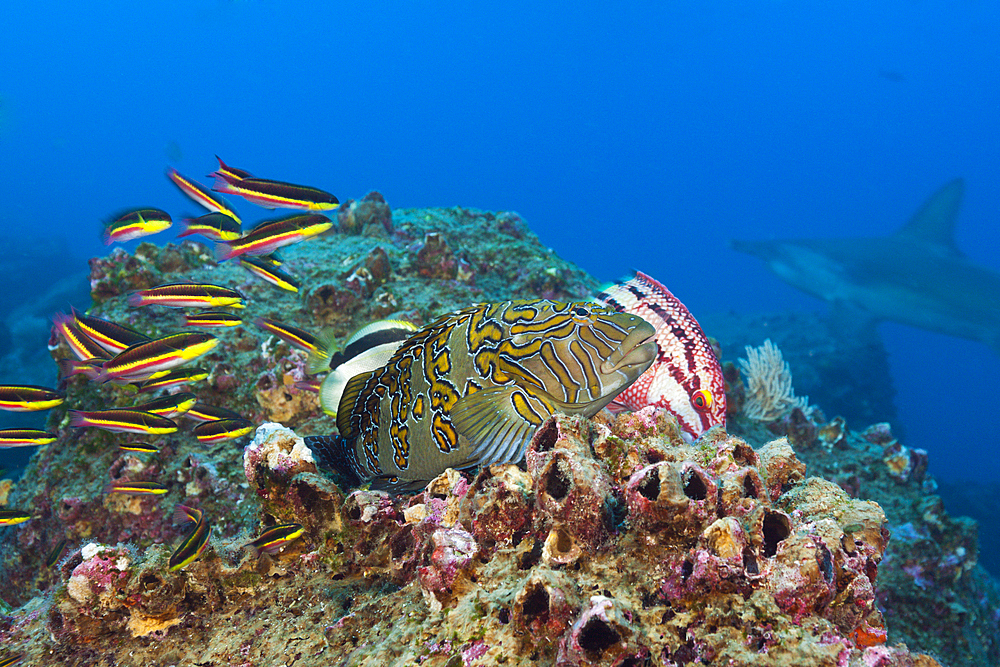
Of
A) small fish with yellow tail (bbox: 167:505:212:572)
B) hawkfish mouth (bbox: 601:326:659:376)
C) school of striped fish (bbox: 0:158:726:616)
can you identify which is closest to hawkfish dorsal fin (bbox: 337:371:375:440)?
school of striped fish (bbox: 0:158:726:616)

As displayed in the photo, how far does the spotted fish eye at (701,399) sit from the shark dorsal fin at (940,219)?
27288 mm

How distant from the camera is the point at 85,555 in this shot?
1.93 meters

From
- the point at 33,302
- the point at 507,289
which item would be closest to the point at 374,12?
the point at 33,302

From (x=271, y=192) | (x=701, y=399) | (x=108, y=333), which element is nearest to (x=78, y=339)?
(x=108, y=333)

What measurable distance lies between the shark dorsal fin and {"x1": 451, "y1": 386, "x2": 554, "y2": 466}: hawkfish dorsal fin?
96.3ft

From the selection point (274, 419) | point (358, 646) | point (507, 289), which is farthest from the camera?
point (507, 289)

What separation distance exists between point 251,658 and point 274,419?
3.32 m

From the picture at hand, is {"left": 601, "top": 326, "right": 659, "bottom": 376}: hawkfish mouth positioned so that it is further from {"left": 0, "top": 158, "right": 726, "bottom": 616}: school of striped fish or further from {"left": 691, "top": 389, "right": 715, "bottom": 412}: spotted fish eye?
{"left": 691, "top": 389, "right": 715, "bottom": 412}: spotted fish eye

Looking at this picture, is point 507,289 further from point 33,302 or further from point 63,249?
point 63,249

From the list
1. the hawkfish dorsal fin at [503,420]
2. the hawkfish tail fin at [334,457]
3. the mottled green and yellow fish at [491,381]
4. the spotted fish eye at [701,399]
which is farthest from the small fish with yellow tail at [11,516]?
the spotted fish eye at [701,399]

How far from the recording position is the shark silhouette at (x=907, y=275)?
20031mm

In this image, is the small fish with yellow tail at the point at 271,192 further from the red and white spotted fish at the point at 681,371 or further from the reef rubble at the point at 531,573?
the red and white spotted fish at the point at 681,371

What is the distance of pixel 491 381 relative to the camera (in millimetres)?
2121

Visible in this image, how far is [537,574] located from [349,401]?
68.2 inches
